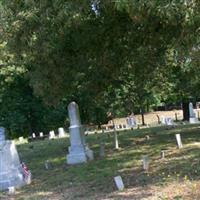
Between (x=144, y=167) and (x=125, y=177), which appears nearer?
(x=125, y=177)

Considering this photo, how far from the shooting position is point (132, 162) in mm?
14570

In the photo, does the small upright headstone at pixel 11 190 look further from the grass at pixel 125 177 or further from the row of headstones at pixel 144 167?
the row of headstones at pixel 144 167

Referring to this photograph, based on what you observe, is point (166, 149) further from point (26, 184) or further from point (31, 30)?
point (31, 30)

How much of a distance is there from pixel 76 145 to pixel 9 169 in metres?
3.87

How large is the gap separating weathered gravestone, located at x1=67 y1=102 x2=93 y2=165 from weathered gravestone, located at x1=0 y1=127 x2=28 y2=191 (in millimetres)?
2807

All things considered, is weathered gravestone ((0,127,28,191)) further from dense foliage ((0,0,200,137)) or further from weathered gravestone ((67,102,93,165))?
weathered gravestone ((67,102,93,165))

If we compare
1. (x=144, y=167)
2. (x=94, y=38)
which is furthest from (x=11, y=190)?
(x=94, y=38)

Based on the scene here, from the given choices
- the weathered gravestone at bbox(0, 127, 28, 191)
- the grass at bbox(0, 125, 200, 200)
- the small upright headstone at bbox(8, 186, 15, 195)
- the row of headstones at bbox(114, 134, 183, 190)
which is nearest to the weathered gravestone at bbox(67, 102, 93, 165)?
the grass at bbox(0, 125, 200, 200)

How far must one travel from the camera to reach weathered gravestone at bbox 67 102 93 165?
1678 cm

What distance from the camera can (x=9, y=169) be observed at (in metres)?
13.9

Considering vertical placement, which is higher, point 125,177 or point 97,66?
point 97,66

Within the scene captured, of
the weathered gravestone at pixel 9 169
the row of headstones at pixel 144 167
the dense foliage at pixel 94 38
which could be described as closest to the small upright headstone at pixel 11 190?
the weathered gravestone at pixel 9 169

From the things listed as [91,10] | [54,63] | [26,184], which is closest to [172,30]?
[91,10]

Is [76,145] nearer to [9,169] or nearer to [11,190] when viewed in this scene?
[9,169]
